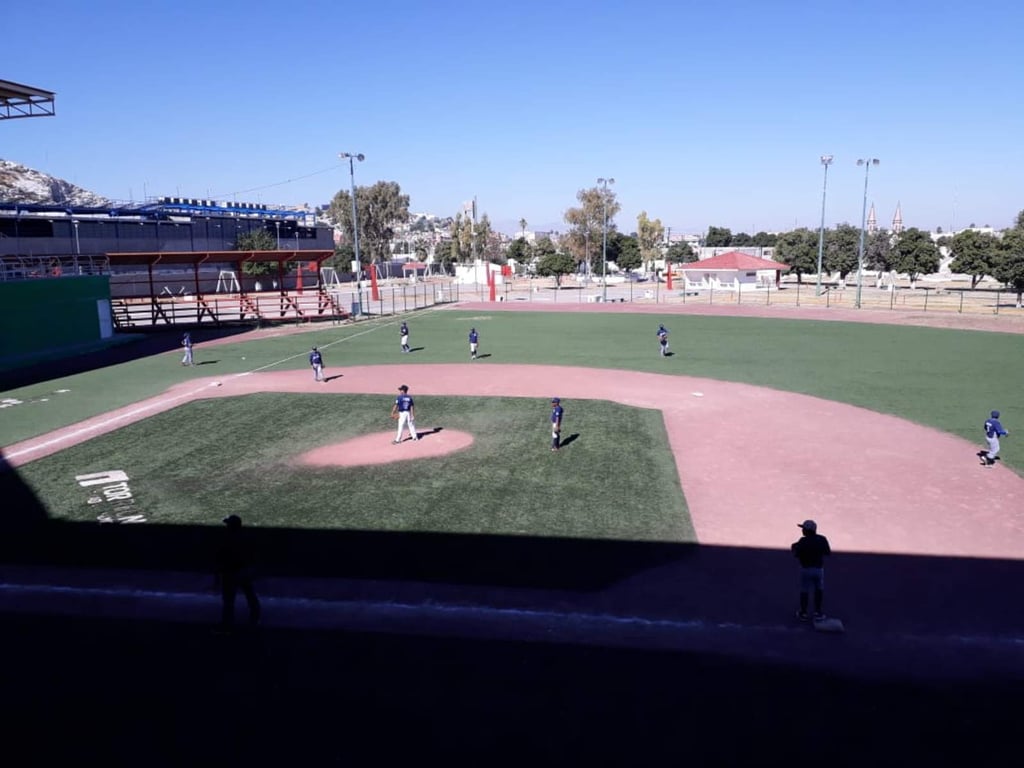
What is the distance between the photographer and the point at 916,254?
7594 cm

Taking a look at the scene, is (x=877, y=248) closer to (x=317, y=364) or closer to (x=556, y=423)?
(x=317, y=364)

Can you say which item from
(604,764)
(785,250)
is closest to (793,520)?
(604,764)

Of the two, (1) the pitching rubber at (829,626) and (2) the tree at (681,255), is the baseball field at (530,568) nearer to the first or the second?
(1) the pitching rubber at (829,626)

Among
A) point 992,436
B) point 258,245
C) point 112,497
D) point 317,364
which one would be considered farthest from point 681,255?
point 112,497

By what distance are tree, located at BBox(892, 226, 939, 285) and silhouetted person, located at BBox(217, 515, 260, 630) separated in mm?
81320

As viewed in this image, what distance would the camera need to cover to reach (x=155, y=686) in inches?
352

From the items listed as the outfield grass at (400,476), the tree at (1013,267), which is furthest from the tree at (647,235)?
the outfield grass at (400,476)

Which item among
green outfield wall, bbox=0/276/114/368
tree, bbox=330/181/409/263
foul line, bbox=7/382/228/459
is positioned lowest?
foul line, bbox=7/382/228/459

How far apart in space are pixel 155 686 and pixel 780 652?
789cm

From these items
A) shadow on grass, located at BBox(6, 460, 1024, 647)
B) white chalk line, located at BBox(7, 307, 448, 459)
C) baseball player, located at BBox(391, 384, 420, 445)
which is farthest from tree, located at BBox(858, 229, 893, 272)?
shadow on grass, located at BBox(6, 460, 1024, 647)

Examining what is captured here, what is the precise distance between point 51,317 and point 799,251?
3059 inches

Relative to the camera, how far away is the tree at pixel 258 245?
277 feet

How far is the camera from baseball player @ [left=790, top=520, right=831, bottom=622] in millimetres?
10055

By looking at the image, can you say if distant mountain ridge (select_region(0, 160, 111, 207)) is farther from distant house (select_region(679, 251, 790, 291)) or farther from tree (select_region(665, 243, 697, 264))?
distant house (select_region(679, 251, 790, 291))
